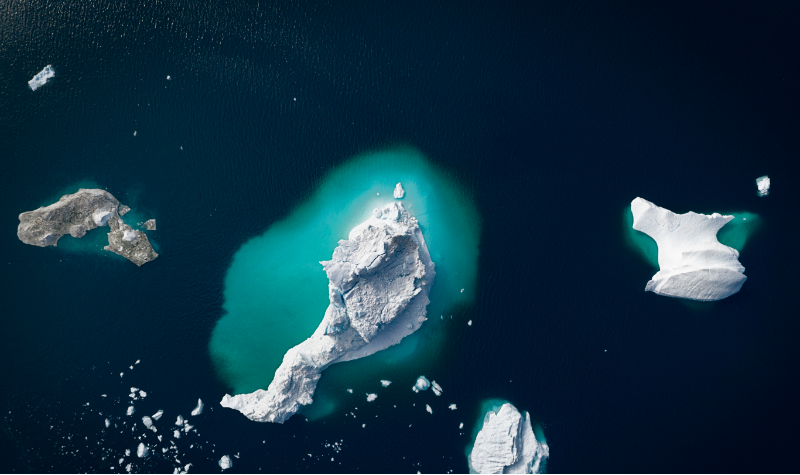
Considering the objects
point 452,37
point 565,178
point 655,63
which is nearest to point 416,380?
point 565,178

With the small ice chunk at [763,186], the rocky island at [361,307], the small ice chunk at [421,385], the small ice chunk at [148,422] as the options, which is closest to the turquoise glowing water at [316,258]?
the rocky island at [361,307]

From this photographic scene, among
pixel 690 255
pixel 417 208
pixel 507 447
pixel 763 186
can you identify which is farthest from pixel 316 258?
pixel 763 186

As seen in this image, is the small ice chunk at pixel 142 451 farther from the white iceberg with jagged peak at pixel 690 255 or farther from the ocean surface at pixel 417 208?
the white iceberg with jagged peak at pixel 690 255

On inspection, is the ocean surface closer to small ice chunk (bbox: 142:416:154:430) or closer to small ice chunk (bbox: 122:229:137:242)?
small ice chunk (bbox: 142:416:154:430)

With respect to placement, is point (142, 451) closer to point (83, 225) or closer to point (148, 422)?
point (148, 422)

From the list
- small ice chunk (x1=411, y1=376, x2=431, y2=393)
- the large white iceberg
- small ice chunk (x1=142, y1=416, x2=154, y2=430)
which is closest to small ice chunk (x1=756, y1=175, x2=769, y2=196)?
the large white iceberg
